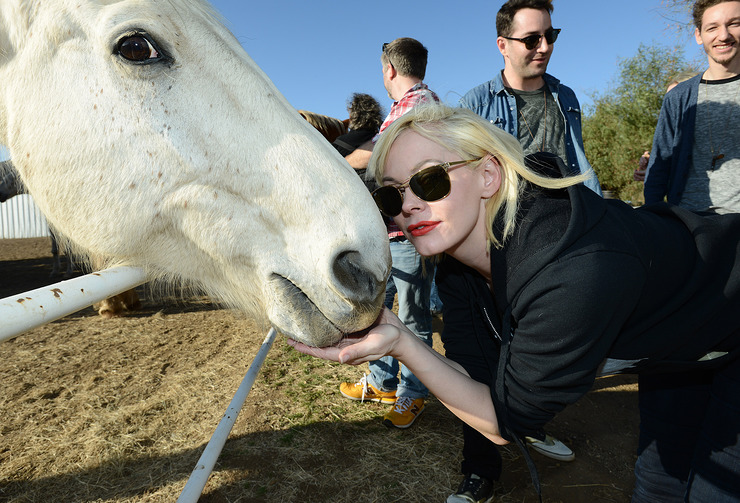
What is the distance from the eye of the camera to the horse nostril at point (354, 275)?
1.26 meters

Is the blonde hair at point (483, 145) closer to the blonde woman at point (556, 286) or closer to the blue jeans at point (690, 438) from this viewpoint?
the blonde woman at point (556, 286)

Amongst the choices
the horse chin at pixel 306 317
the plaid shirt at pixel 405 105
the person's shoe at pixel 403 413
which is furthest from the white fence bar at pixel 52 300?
the person's shoe at pixel 403 413

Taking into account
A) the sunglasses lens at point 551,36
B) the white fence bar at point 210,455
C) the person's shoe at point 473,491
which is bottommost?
the person's shoe at point 473,491

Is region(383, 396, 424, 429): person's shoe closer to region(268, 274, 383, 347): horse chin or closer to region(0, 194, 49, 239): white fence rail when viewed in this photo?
region(268, 274, 383, 347): horse chin

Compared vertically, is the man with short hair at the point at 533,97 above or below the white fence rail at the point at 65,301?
above

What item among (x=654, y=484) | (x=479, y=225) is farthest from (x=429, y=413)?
(x=479, y=225)

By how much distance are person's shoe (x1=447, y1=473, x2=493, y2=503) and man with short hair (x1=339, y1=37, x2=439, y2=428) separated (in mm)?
751

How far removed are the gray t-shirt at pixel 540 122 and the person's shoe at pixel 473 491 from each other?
2289 millimetres

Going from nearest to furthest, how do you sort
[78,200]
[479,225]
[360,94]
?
[78,200]
[479,225]
[360,94]

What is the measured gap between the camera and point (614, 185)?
17.7 metres

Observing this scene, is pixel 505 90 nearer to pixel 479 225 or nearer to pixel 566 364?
pixel 479 225

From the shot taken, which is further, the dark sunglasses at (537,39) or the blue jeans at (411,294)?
the blue jeans at (411,294)

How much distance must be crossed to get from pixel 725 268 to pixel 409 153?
1247 mm

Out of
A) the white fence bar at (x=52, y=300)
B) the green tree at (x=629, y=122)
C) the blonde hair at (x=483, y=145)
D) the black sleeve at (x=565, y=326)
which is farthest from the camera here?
the green tree at (x=629, y=122)
